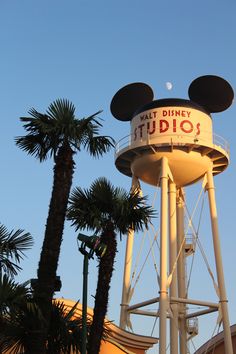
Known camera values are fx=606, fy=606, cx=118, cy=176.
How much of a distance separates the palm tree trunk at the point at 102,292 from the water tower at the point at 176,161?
1048cm

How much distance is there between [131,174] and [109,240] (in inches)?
645

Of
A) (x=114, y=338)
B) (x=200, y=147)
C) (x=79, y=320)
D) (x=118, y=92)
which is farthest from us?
(x=118, y=92)

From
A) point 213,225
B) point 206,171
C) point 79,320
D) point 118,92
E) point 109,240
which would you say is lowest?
point 79,320

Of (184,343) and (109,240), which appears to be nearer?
(109,240)

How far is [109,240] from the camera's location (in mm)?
17453

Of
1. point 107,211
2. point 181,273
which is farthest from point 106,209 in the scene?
point 181,273

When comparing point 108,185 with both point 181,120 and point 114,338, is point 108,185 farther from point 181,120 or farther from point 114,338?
point 181,120

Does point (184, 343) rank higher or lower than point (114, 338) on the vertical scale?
higher

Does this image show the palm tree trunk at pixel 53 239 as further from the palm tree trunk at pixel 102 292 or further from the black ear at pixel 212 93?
the black ear at pixel 212 93

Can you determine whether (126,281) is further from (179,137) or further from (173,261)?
(179,137)

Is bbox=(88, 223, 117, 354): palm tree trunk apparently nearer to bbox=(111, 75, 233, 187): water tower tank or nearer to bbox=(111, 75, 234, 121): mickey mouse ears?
bbox=(111, 75, 233, 187): water tower tank

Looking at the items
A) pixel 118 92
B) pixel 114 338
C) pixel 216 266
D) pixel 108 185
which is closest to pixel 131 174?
pixel 118 92

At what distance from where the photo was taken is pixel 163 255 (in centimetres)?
2745

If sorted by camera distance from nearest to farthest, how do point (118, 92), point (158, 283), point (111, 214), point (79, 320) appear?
point (79, 320)
point (111, 214)
point (158, 283)
point (118, 92)
